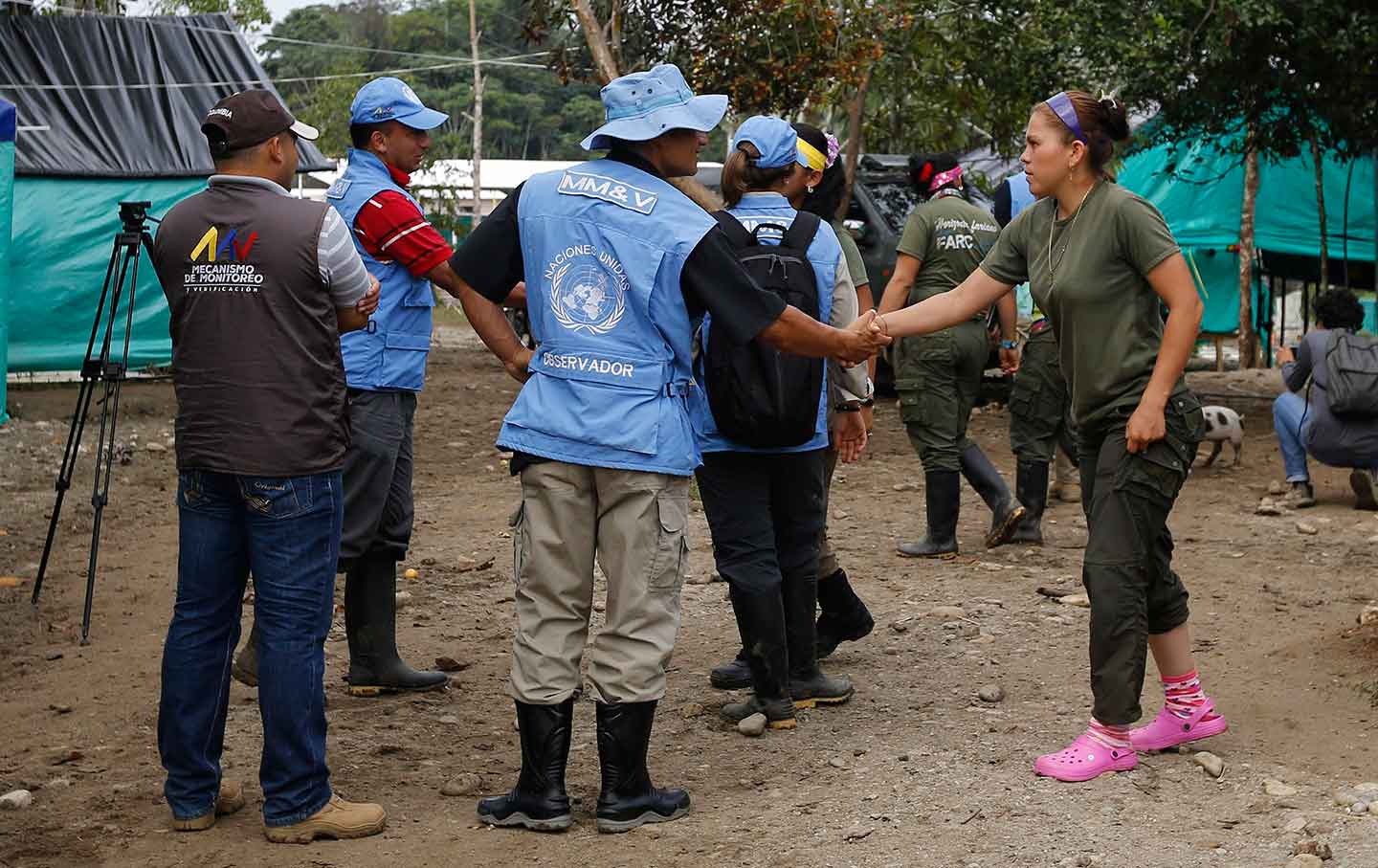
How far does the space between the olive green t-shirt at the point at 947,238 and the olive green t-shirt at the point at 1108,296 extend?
134 inches

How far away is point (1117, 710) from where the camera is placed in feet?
15.6

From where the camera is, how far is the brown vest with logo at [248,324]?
420cm

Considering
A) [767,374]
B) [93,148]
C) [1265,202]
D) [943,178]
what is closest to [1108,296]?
[767,374]

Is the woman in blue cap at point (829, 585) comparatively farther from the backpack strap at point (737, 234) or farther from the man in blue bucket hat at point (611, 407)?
the man in blue bucket hat at point (611, 407)

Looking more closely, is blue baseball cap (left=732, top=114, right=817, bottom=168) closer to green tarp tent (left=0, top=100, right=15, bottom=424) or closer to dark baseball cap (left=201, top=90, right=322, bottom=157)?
dark baseball cap (left=201, top=90, right=322, bottom=157)

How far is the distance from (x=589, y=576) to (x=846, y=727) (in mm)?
1411

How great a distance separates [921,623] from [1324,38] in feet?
23.5

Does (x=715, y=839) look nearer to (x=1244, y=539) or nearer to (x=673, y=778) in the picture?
(x=673, y=778)

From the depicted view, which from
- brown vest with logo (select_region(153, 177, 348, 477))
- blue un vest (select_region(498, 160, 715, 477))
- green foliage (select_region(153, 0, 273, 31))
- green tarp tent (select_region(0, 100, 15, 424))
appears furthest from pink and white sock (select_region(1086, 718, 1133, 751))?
green foliage (select_region(153, 0, 273, 31))

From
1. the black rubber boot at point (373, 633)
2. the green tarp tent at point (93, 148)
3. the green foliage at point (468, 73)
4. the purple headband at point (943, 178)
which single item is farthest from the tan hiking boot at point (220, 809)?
the green foliage at point (468, 73)

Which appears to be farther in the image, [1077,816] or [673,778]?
[673,778]

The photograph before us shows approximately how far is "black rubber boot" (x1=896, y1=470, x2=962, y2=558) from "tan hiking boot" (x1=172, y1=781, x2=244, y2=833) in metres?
4.39

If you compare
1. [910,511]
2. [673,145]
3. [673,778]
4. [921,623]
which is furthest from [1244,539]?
[673,145]

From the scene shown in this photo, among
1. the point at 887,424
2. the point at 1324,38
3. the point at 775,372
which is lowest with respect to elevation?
the point at 887,424
